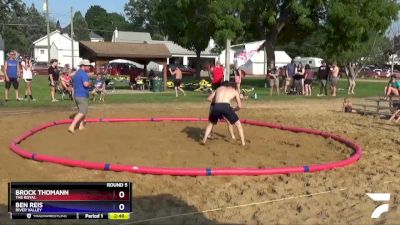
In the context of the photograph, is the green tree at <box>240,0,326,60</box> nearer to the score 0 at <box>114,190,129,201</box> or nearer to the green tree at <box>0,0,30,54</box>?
the score 0 at <box>114,190,129,201</box>

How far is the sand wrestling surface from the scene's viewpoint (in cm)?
644

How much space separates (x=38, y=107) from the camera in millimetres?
17141

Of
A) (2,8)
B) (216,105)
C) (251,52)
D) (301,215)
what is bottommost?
(301,215)

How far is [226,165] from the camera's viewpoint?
9078mm

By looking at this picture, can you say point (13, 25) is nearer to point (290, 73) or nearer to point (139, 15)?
point (139, 15)

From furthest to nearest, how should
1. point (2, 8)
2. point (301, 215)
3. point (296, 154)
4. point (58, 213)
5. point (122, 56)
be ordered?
point (2, 8) < point (122, 56) < point (296, 154) < point (301, 215) < point (58, 213)

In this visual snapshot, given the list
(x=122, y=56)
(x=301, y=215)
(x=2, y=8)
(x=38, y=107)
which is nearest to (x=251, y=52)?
(x=122, y=56)

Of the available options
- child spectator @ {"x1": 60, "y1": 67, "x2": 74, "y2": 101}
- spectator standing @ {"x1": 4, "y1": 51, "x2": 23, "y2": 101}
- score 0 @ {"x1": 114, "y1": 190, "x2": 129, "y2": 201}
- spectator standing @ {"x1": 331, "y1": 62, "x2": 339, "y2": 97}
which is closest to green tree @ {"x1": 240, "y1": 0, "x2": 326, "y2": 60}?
spectator standing @ {"x1": 331, "y1": 62, "x2": 339, "y2": 97}

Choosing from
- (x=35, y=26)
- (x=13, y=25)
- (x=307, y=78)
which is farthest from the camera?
(x=35, y=26)

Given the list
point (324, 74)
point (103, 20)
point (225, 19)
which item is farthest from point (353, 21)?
point (103, 20)

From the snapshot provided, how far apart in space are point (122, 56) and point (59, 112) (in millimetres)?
12765

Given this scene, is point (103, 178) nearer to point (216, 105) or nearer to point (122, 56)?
point (216, 105)
